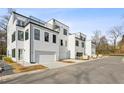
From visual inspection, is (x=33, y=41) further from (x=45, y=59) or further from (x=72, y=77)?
(x=72, y=77)

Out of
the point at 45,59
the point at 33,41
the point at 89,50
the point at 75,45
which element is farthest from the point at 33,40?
the point at 89,50

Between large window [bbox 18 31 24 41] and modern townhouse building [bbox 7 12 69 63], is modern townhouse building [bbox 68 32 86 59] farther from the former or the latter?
large window [bbox 18 31 24 41]

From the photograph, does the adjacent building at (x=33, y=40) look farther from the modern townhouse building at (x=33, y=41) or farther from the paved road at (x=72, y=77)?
the paved road at (x=72, y=77)

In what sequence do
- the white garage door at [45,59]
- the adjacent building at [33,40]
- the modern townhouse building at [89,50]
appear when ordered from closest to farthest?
1. the white garage door at [45,59]
2. the adjacent building at [33,40]
3. the modern townhouse building at [89,50]

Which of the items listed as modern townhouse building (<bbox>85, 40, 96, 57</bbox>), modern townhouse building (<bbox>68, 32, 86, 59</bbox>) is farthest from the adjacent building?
modern townhouse building (<bbox>85, 40, 96, 57</bbox>)

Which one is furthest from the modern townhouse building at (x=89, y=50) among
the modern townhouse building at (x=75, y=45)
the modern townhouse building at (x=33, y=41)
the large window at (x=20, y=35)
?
the large window at (x=20, y=35)

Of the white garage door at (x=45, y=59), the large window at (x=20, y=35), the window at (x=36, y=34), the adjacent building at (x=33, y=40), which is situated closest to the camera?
the white garage door at (x=45, y=59)

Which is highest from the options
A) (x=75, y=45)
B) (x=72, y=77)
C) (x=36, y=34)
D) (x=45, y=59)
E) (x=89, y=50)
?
(x=36, y=34)
